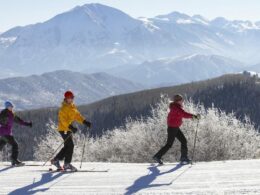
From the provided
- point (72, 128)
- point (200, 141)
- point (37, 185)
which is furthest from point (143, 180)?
point (200, 141)

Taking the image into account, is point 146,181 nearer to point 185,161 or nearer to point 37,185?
point 37,185

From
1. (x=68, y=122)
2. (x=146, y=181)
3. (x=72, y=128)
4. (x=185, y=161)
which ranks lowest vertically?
(x=146, y=181)

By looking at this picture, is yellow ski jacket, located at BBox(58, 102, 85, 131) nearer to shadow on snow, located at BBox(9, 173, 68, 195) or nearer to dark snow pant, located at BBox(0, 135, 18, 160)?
shadow on snow, located at BBox(9, 173, 68, 195)

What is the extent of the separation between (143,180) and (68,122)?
2.95 metres

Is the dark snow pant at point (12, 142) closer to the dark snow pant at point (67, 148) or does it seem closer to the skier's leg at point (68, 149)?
the dark snow pant at point (67, 148)

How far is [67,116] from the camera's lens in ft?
45.3

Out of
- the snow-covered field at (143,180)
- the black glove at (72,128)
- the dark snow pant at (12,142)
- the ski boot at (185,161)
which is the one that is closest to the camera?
the snow-covered field at (143,180)

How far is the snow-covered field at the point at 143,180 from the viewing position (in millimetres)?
10945

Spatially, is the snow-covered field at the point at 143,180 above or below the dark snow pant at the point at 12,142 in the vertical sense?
below

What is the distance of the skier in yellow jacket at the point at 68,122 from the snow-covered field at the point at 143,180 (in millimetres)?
638

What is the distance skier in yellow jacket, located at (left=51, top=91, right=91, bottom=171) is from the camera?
44.8ft

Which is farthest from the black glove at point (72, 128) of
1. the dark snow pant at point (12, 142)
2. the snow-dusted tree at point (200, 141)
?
the snow-dusted tree at point (200, 141)

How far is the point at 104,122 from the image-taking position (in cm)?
19638

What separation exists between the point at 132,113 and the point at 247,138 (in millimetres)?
160555
